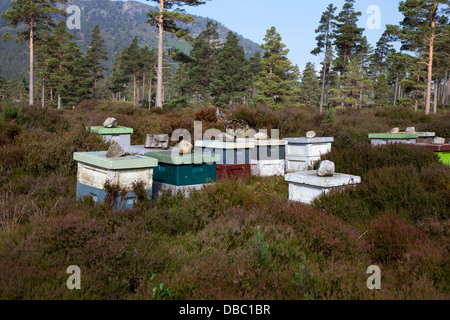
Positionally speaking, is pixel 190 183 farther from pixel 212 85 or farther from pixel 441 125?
pixel 212 85

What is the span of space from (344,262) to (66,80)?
55314 mm

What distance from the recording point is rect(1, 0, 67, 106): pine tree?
34750 mm

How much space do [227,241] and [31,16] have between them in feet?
132

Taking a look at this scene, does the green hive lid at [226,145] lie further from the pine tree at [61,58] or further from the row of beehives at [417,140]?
the pine tree at [61,58]

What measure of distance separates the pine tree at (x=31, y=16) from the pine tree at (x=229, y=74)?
76.7 feet

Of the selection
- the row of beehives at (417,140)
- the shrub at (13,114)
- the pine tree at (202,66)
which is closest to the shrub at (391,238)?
the row of beehives at (417,140)

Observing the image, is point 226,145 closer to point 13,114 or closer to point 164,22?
point 13,114

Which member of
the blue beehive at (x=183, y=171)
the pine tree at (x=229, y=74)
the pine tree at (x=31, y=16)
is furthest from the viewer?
the pine tree at (x=229, y=74)

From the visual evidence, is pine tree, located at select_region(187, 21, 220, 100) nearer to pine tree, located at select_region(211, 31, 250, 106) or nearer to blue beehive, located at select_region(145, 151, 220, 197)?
pine tree, located at select_region(211, 31, 250, 106)

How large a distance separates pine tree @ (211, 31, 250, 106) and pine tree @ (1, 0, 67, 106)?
23.4 meters

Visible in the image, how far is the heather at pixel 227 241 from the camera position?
3580 millimetres

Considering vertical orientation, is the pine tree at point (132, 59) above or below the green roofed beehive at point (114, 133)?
above

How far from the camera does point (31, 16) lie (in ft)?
118

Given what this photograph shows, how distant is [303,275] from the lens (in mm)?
3742
